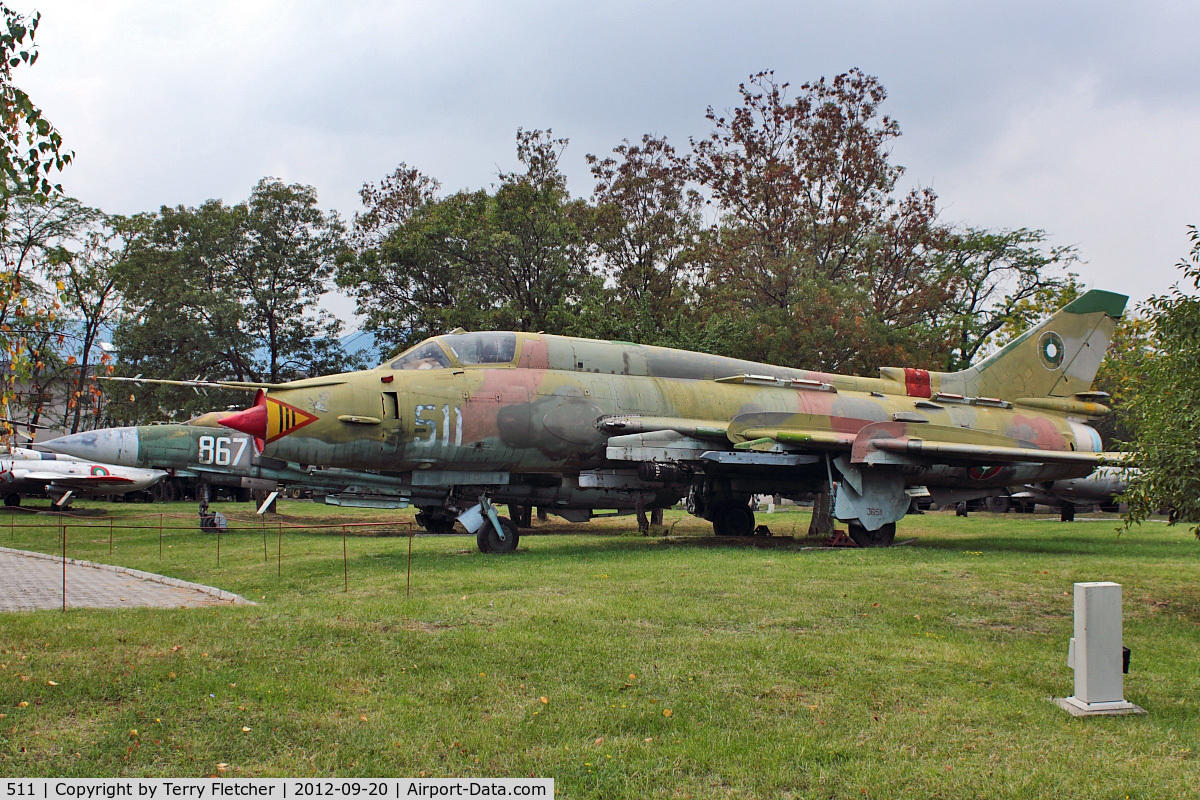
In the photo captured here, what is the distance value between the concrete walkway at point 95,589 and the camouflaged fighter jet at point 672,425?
2858mm

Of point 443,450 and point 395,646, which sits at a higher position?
point 443,450

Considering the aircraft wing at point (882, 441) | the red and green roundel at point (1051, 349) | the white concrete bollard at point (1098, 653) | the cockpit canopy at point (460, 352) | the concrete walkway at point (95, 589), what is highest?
the red and green roundel at point (1051, 349)

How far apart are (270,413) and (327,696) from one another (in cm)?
847

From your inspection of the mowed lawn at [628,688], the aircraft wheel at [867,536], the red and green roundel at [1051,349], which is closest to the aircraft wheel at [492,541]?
the mowed lawn at [628,688]

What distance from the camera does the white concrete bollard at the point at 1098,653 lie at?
20.3ft

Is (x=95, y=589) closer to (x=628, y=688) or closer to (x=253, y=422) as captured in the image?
(x=253, y=422)

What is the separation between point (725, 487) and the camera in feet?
60.4

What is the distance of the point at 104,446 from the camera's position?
22.0 m

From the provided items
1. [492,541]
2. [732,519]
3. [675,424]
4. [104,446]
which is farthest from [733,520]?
[104,446]

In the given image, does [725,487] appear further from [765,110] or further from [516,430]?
[765,110]

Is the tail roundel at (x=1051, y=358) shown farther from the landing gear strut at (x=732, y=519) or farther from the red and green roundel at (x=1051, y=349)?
the landing gear strut at (x=732, y=519)

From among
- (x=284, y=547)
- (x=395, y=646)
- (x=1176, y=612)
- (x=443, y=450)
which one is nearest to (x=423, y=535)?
(x=284, y=547)

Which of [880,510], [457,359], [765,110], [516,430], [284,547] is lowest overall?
[284,547]

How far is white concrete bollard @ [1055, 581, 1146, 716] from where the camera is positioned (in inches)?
243
